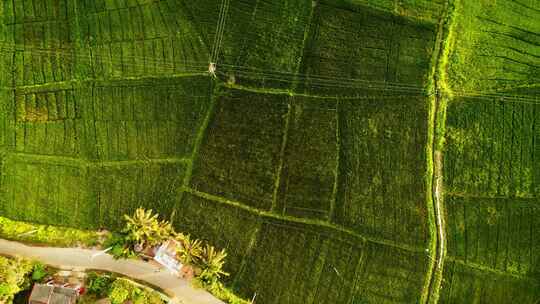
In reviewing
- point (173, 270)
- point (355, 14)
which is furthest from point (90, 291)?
point (355, 14)

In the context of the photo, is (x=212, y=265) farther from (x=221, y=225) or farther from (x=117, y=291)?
(x=117, y=291)

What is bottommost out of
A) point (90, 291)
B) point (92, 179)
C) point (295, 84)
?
point (90, 291)

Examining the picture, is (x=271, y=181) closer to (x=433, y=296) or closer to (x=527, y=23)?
(x=433, y=296)

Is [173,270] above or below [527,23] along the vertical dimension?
below

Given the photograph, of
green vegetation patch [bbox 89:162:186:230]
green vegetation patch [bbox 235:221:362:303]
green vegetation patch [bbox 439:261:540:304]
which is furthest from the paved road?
green vegetation patch [bbox 439:261:540:304]

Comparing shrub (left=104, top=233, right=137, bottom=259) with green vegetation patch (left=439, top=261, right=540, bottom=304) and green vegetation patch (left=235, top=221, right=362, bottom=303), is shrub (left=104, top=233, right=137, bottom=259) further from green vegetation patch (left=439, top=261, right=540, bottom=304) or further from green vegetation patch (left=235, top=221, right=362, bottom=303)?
green vegetation patch (left=439, top=261, right=540, bottom=304)
